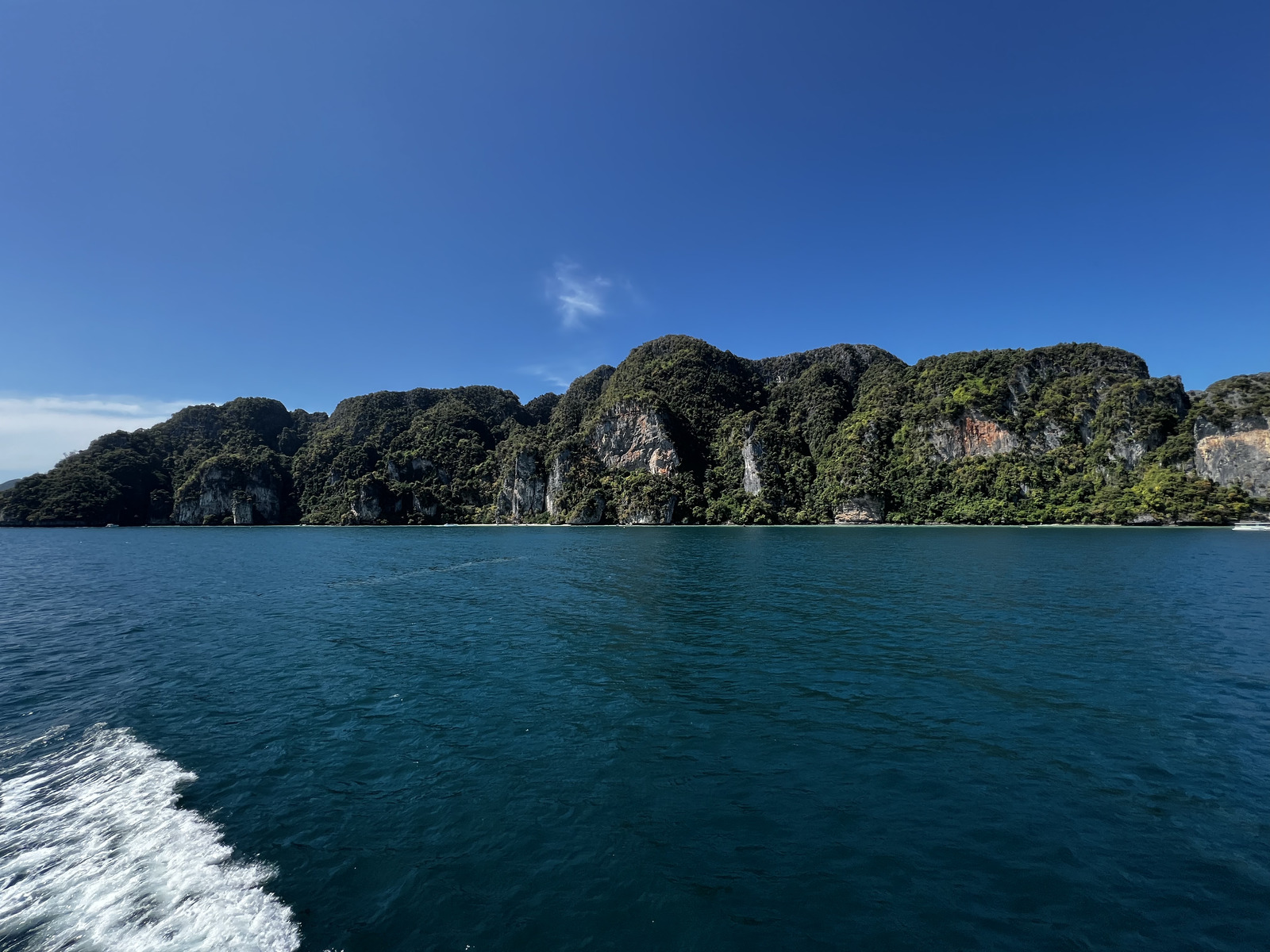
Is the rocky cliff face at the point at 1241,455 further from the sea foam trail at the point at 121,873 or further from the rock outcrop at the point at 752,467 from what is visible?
the sea foam trail at the point at 121,873

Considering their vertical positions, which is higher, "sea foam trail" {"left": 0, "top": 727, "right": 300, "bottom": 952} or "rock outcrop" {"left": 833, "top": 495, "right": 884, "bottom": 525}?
"rock outcrop" {"left": 833, "top": 495, "right": 884, "bottom": 525}

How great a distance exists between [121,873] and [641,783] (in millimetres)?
8796

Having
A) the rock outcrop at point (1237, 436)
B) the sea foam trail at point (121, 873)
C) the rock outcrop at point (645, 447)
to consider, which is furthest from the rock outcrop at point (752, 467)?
the sea foam trail at point (121, 873)

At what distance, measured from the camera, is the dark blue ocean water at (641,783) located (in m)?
6.98

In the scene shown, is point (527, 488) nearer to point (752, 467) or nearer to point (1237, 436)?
point (752, 467)

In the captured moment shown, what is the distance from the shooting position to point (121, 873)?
7.86 meters

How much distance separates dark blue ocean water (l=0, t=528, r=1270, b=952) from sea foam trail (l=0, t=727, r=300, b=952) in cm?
5

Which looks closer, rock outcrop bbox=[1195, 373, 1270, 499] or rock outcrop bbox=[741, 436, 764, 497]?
rock outcrop bbox=[1195, 373, 1270, 499]

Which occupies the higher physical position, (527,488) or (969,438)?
(969,438)

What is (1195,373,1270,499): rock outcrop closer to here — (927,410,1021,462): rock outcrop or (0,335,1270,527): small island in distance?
(0,335,1270,527): small island in distance

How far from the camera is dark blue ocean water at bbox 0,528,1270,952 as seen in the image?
6977 millimetres

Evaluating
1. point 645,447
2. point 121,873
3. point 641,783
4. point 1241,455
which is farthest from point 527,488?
point 1241,455

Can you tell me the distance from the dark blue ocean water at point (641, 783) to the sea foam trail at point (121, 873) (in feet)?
0.17

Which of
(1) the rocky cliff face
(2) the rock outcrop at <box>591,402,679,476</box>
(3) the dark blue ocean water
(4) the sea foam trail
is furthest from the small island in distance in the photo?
(4) the sea foam trail
